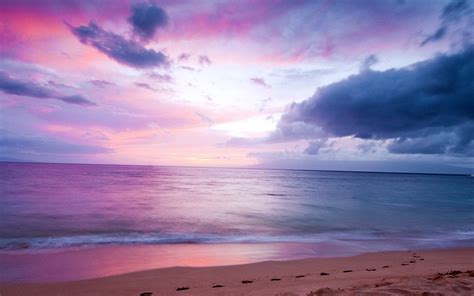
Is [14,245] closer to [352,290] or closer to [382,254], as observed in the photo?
[352,290]

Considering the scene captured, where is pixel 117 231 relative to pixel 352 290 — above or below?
below

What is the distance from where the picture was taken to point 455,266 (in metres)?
10.9

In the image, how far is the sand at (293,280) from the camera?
22.6ft

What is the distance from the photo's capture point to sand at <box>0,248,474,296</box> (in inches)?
271

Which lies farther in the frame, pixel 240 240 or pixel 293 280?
pixel 240 240

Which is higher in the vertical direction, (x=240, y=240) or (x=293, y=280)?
(x=293, y=280)

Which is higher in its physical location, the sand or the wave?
the sand

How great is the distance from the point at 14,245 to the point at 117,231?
5.34m

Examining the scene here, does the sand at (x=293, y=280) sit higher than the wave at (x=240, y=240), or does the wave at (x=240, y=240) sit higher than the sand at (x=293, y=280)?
the sand at (x=293, y=280)

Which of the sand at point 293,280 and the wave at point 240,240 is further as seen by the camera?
the wave at point 240,240

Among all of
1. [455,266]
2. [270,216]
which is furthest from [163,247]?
[270,216]

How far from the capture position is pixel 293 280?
872cm

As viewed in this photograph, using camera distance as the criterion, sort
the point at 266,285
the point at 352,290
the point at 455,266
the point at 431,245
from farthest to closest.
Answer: the point at 431,245
the point at 455,266
the point at 266,285
the point at 352,290

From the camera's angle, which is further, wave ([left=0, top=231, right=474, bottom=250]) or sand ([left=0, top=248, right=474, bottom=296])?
wave ([left=0, top=231, right=474, bottom=250])
